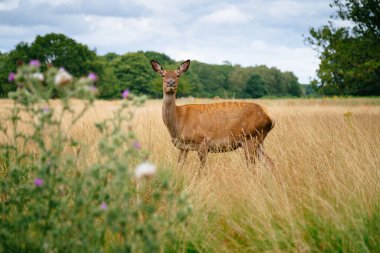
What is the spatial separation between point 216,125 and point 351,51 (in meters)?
7.07

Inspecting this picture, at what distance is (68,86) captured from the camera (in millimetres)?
1790

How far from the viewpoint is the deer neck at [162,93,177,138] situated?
17.5 feet

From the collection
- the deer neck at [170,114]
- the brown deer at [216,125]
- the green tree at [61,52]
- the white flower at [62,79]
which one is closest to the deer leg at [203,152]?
the brown deer at [216,125]

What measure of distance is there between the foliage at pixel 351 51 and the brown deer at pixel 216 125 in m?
5.94

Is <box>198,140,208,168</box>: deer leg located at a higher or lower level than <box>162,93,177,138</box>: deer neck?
lower

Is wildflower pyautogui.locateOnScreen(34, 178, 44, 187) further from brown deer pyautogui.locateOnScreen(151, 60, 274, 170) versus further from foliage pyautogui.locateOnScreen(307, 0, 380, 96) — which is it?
foliage pyautogui.locateOnScreen(307, 0, 380, 96)

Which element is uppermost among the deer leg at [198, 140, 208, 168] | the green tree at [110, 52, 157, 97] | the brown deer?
the green tree at [110, 52, 157, 97]

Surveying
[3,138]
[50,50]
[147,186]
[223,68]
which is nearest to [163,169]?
[147,186]

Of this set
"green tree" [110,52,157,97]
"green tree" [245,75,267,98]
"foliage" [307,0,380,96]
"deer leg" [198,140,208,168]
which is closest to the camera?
"deer leg" [198,140,208,168]

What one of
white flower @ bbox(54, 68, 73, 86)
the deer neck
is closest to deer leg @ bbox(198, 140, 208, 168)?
the deer neck

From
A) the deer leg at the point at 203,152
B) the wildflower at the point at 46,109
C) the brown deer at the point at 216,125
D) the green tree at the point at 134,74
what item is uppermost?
the green tree at the point at 134,74

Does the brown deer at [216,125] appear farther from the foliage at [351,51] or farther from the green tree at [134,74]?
the green tree at [134,74]

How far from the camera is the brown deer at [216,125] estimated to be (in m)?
5.25

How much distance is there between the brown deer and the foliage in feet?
19.5
